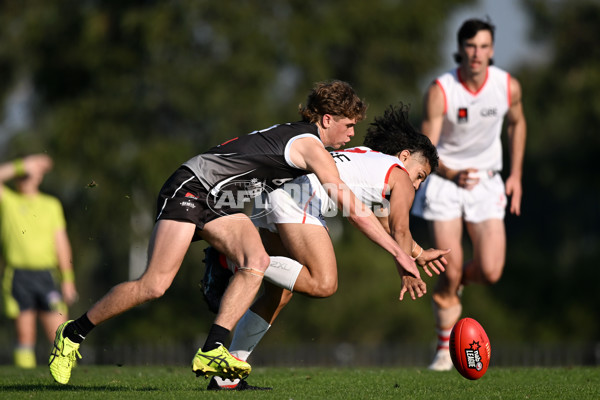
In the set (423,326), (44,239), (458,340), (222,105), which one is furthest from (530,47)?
(458,340)

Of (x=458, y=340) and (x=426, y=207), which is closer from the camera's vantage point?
(x=458, y=340)

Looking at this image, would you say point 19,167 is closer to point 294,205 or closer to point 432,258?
point 294,205

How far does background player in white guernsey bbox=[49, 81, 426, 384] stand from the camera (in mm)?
6066

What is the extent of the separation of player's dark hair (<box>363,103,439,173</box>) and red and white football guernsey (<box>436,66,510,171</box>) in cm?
147

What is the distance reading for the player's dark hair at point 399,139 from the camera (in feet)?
24.4

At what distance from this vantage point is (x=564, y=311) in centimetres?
3156

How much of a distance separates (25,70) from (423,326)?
13.6 m

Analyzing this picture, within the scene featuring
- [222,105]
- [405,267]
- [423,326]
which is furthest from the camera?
[423,326]

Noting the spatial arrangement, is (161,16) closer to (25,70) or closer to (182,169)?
(25,70)

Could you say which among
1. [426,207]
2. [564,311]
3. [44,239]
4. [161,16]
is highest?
[161,16]

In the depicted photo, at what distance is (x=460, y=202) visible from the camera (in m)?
8.97

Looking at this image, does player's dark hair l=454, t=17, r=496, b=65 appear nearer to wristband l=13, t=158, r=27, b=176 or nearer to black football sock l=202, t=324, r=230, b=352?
black football sock l=202, t=324, r=230, b=352

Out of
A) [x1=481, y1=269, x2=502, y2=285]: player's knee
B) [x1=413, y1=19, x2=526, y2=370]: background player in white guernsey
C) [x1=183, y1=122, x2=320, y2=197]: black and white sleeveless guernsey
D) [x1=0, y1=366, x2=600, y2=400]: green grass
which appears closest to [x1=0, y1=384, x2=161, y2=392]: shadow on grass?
[x1=0, y1=366, x2=600, y2=400]: green grass

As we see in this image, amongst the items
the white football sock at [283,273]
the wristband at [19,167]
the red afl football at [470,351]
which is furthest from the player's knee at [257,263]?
the wristband at [19,167]
